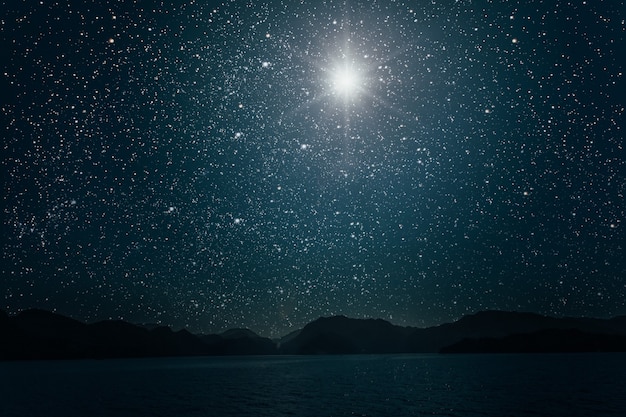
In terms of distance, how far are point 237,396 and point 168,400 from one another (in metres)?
8.82

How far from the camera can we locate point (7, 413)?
47.2 metres

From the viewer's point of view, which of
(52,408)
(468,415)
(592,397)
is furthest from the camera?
(592,397)

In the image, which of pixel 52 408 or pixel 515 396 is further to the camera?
pixel 515 396

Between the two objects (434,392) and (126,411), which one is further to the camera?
(434,392)

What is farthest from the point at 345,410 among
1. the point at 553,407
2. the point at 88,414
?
the point at 88,414

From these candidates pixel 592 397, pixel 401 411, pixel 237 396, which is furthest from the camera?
pixel 237 396

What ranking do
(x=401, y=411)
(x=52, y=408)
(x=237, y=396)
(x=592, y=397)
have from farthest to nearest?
(x=237, y=396) < (x=592, y=397) < (x=52, y=408) < (x=401, y=411)

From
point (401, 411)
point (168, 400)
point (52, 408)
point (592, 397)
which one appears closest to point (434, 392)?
point (592, 397)

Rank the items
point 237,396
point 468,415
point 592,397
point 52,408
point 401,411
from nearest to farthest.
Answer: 1. point 468,415
2. point 401,411
3. point 52,408
4. point 592,397
5. point 237,396

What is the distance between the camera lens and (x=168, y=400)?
5900 cm

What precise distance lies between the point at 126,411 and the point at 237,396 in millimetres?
18129

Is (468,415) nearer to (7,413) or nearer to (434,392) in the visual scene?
(434,392)

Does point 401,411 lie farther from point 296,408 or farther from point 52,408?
point 52,408

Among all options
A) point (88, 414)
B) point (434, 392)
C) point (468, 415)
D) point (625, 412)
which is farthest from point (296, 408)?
point (625, 412)
